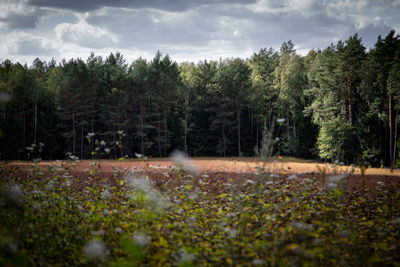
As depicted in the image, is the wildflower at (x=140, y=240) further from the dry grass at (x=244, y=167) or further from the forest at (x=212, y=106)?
the forest at (x=212, y=106)

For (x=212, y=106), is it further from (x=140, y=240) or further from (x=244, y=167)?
(x=140, y=240)

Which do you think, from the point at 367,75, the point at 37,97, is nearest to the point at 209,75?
the point at 367,75

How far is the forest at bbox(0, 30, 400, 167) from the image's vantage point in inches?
951

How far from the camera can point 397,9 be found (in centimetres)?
1220

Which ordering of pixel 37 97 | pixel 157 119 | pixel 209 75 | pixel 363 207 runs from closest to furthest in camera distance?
pixel 363 207 → pixel 37 97 → pixel 157 119 → pixel 209 75

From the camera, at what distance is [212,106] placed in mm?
33375

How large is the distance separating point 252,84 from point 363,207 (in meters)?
29.9

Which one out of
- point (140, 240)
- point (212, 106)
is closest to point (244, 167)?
point (140, 240)

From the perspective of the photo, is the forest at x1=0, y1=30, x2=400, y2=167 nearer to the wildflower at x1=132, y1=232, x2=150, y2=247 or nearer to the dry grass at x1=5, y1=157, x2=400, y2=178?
the dry grass at x1=5, y1=157, x2=400, y2=178

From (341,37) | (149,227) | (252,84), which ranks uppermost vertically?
(341,37)

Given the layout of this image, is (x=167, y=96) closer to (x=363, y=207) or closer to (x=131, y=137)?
(x=131, y=137)

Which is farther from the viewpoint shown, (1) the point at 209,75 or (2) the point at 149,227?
(1) the point at 209,75

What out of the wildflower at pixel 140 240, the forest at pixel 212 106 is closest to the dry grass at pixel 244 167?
the wildflower at pixel 140 240

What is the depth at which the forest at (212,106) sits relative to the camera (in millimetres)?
24156
